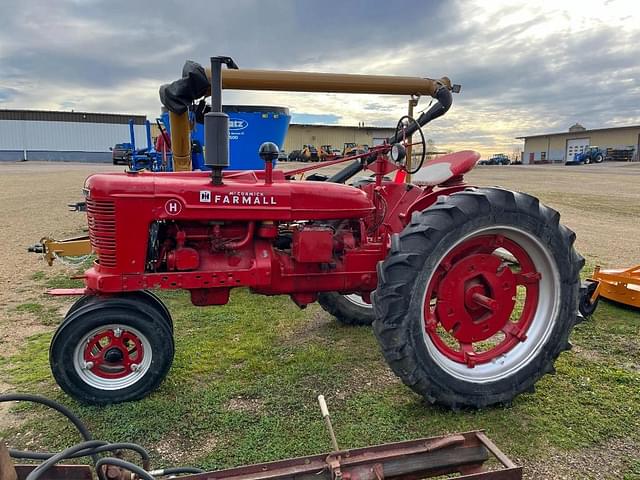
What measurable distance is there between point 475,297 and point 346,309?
1451mm

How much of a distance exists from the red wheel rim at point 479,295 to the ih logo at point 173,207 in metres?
1.54

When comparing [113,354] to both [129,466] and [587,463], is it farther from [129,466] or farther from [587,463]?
[587,463]

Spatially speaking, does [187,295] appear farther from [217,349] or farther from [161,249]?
[161,249]

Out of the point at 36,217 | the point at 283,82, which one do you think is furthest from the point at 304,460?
the point at 36,217

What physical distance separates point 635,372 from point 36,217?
10868 millimetres

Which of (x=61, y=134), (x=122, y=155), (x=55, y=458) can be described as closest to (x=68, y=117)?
(x=61, y=134)

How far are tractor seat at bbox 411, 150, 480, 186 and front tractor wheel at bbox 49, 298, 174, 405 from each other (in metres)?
2.03

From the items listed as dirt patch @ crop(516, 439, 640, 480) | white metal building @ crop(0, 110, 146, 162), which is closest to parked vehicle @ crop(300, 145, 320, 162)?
white metal building @ crop(0, 110, 146, 162)

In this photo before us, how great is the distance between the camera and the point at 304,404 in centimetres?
294

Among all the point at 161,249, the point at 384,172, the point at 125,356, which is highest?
the point at 384,172

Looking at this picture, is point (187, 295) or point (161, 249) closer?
point (161, 249)

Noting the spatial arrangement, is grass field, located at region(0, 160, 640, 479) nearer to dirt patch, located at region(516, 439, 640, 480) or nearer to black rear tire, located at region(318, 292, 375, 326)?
dirt patch, located at region(516, 439, 640, 480)

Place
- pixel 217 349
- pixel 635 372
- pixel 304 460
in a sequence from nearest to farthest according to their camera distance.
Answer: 1. pixel 304 460
2. pixel 635 372
3. pixel 217 349

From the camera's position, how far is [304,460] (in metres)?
1.86
